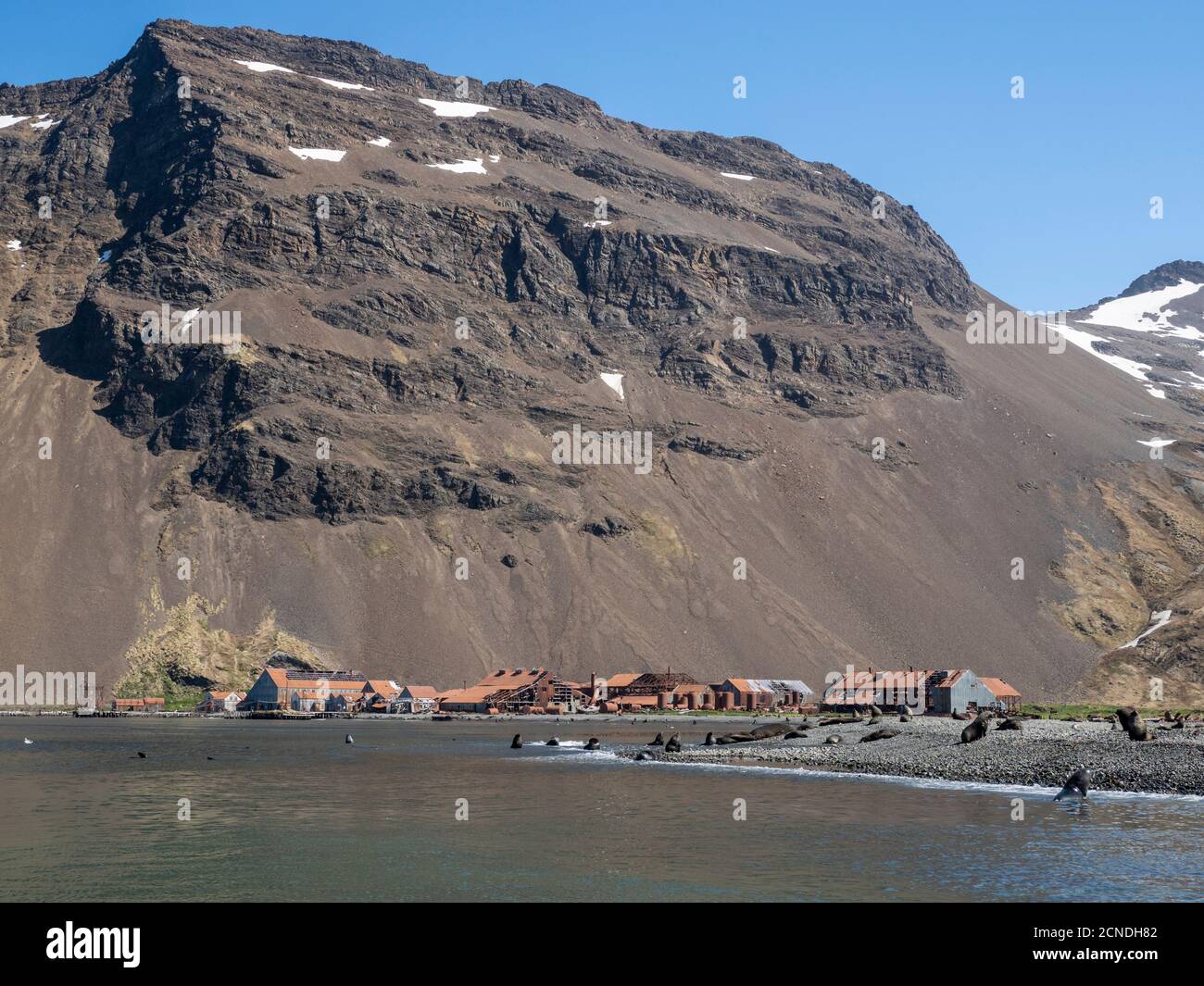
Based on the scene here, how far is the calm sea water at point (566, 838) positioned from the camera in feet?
98.7

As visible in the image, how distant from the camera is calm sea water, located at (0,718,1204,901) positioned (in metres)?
30.1

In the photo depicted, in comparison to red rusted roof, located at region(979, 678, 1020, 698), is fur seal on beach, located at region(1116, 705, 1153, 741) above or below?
above

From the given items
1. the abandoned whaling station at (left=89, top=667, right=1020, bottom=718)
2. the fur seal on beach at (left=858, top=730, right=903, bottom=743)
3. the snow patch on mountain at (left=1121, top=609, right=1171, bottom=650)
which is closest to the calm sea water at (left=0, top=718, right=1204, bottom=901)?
the fur seal on beach at (left=858, top=730, right=903, bottom=743)

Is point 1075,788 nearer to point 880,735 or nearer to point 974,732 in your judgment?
point 974,732

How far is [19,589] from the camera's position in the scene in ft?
523

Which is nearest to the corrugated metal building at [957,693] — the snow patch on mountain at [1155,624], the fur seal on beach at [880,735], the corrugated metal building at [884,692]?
the corrugated metal building at [884,692]

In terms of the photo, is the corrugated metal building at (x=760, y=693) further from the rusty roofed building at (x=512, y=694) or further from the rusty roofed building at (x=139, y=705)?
the rusty roofed building at (x=139, y=705)

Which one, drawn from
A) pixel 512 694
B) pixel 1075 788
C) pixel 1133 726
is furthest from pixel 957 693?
pixel 1075 788

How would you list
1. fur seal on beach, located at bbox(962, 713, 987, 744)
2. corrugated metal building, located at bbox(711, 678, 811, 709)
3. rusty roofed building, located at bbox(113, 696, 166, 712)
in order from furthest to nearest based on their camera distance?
corrugated metal building, located at bbox(711, 678, 811, 709)
rusty roofed building, located at bbox(113, 696, 166, 712)
fur seal on beach, located at bbox(962, 713, 987, 744)

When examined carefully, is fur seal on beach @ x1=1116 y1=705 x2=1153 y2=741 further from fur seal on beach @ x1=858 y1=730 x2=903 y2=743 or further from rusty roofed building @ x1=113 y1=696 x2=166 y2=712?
rusty roofed building @ x1=113 y1=696 x2=166 y2=712

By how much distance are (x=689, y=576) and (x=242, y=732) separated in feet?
288

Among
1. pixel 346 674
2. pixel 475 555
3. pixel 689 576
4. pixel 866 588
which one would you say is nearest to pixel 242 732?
pixel 346 674
